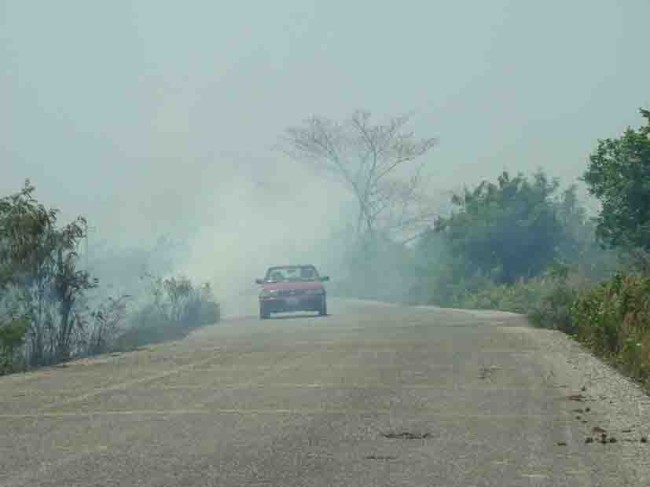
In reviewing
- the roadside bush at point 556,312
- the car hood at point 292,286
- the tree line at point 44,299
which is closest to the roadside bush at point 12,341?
the tree line at point 44,299

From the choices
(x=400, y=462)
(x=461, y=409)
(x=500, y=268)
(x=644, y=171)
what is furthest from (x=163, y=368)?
(x=500, y=268)

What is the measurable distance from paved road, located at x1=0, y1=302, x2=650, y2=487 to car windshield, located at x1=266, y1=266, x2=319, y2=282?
65.9 feet

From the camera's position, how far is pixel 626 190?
29.9 metres

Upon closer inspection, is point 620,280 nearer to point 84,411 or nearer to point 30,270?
point 30,270

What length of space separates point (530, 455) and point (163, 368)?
30.8 ft

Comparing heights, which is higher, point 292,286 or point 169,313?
point 292,286

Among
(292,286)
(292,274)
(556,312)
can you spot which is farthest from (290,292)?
(556,312)

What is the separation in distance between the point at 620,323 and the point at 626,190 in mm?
10700

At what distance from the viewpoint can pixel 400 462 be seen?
908 centimetres

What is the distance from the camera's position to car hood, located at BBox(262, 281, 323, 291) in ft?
128

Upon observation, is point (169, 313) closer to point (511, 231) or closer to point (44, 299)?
point (44, 299)

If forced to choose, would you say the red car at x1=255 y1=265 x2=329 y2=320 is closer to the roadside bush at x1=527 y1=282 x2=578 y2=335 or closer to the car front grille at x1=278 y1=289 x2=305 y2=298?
the car front grille at x1=278 y1=289 x2=305 y2=298

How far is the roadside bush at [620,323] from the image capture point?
16.5m

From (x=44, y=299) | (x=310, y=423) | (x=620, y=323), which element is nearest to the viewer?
(x=310, y=423)
